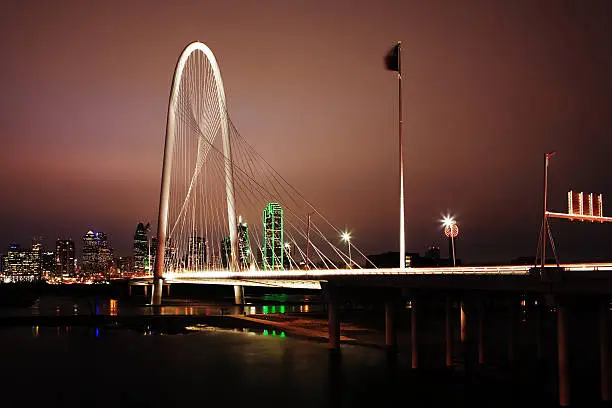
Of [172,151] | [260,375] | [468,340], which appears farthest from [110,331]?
[468,340]

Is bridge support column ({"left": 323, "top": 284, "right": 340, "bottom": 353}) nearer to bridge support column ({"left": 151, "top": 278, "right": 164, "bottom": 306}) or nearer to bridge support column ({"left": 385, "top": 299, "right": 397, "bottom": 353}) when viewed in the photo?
bridge support column ({"left": 385, "top": 299, "right": 397, "bottom": 353})

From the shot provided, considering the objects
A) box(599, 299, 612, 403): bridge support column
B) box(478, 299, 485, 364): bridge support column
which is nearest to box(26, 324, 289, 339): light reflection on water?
box(478, 299, 485, 364): bridge support column

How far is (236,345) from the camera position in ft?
193

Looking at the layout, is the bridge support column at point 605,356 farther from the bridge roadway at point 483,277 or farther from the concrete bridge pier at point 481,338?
the concrete bridge pier at point 481,338

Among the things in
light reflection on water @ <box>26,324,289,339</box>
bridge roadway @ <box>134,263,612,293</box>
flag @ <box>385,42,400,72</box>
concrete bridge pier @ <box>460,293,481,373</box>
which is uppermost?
flag @ <box>385,42,400,72</box>

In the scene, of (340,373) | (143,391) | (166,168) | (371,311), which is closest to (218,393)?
(143,391)

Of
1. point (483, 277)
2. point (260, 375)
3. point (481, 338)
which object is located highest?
point (483, 277)

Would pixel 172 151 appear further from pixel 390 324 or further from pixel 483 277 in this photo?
pixel 483 277

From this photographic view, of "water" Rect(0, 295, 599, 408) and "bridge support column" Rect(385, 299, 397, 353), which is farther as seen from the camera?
"bridge support column" Rect(385, 299, 397, 353)

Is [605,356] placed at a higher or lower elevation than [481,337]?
higher

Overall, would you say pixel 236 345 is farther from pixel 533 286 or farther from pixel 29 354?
pixel 533 286

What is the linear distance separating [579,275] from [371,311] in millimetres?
79083

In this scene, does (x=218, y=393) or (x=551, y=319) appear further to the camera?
(x=551, y=319)

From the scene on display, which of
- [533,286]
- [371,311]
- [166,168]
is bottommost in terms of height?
[371,311]
